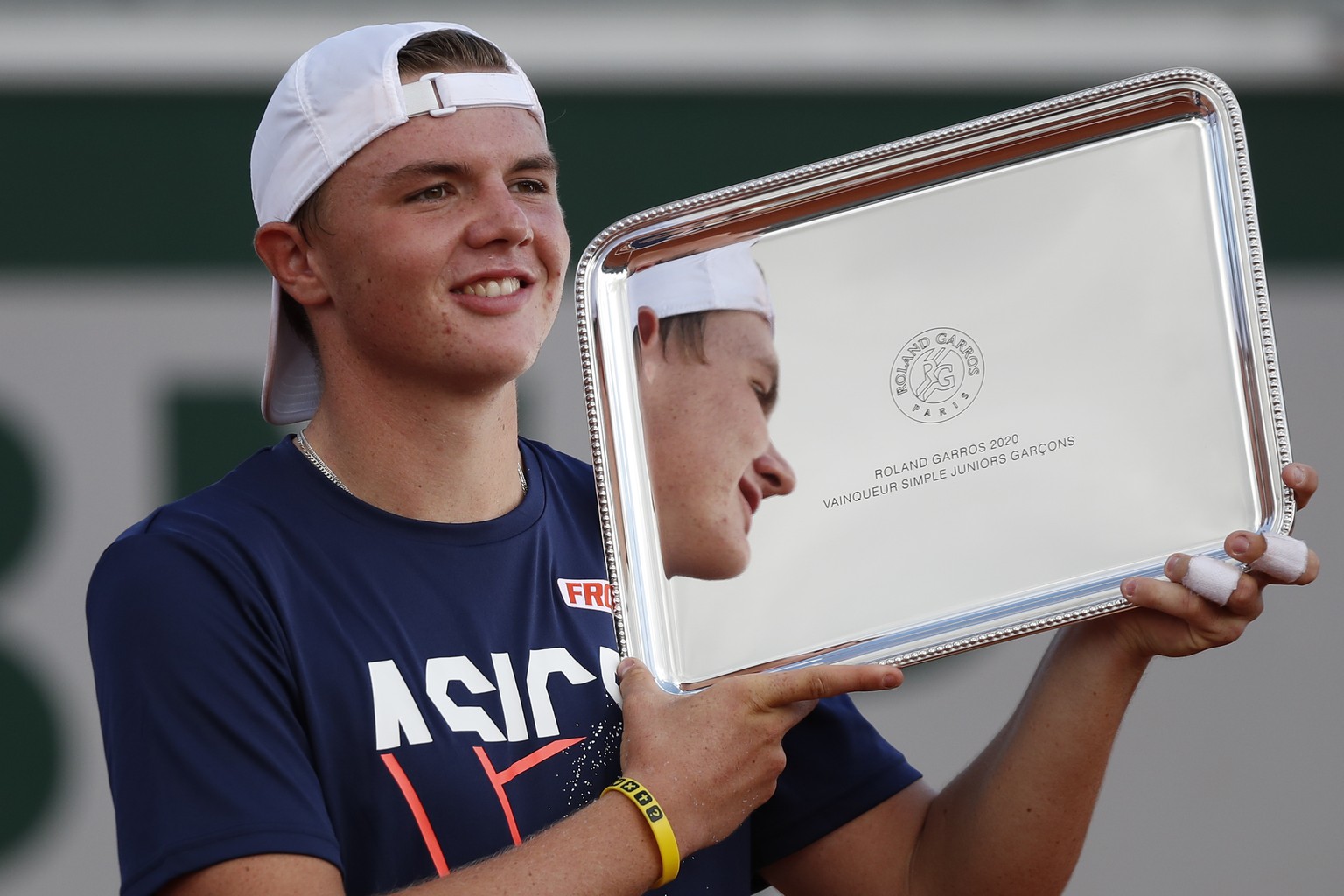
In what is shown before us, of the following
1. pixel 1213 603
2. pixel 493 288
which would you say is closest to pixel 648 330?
pixel 493 288

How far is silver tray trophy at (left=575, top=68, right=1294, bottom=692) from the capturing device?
4.79 feet

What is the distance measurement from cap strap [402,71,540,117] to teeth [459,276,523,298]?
0.19 metres

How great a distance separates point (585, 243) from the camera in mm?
3570

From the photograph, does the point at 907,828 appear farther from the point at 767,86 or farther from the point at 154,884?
the point at 767,86

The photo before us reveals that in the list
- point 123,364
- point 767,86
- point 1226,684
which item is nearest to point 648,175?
point 767,86

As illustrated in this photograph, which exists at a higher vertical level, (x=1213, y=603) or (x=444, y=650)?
(x=444, y=650)

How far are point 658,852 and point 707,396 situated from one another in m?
0.50

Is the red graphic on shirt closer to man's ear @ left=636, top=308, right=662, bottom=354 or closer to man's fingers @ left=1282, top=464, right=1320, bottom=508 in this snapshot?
man's ear @ left=636, top=308, right=662, bottom=354

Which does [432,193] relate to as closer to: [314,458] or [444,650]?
[314,458]

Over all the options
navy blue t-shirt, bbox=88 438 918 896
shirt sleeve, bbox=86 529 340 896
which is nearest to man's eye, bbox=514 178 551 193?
navy blue t-shirt, bbox=88 438 918 896

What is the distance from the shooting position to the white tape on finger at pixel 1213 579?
1.37 m

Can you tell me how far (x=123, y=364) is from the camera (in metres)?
3.44

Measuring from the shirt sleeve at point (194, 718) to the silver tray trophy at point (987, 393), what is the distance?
37 cm

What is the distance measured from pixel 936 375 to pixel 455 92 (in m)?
0.61
